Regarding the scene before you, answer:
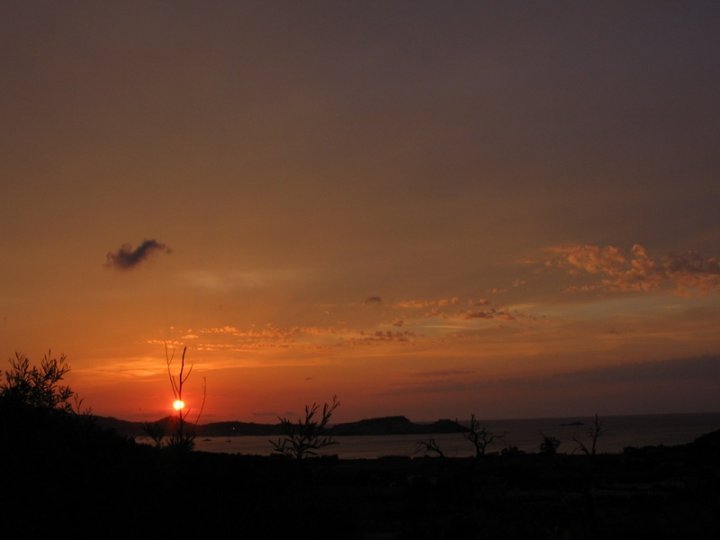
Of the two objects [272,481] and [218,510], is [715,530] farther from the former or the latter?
[218,510]

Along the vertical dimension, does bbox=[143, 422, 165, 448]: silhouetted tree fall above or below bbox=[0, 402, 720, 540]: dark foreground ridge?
above

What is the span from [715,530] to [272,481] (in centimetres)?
2114

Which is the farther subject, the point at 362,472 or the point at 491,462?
the point at 491,462

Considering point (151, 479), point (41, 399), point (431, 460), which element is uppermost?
point (41, 399)

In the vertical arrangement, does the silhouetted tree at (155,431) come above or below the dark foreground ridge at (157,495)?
above

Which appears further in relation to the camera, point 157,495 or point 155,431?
point 155,431

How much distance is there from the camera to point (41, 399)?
24.5 metres

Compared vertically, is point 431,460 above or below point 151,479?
below

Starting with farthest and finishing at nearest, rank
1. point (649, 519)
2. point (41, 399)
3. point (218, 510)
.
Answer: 1. point (649, 519)
2. point (41, 399)
3. point (218, 510)

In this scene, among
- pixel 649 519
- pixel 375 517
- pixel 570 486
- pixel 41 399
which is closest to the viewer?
pixel 41 399

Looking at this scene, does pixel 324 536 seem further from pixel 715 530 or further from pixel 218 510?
pixel 715 530

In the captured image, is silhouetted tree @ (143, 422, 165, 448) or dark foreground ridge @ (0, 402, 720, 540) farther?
silhouetted tree @ (143, 422, 165, 448)

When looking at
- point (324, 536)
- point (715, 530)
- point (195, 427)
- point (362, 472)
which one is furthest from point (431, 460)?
point (324, 536)

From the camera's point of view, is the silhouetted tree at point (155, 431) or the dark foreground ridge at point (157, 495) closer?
the dark foreground ridge at point (157, 495)
